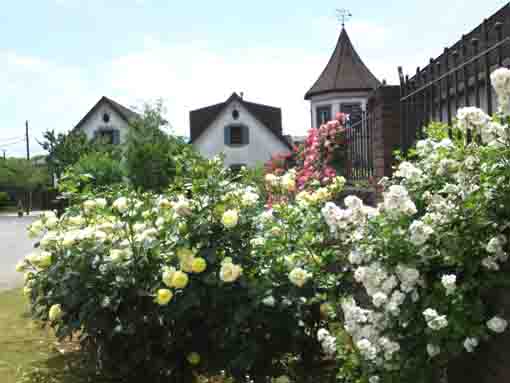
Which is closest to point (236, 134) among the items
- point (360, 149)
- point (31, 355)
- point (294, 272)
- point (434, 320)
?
point (360, 149)

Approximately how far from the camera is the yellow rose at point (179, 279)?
124 inches

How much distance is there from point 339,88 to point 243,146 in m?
7.80

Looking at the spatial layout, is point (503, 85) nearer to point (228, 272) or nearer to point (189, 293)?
point (228, 272)

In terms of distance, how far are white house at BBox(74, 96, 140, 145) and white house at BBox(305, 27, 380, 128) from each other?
518 inches

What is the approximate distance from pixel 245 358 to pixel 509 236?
1.59 meters

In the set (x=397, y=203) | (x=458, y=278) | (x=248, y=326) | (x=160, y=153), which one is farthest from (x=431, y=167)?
(x=160, y=153)

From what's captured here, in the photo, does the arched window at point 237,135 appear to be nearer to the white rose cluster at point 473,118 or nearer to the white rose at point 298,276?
the white rose at point 298,276

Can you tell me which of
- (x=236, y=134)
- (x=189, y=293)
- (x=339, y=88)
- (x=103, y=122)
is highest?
(x=339, y=88)

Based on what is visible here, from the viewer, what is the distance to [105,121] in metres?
37.8

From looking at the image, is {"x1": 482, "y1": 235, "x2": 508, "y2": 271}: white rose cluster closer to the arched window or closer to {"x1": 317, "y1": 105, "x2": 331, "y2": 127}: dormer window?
{"x1": 317, "y1": 105, "x2": 331, "y2": 127}: dormer window

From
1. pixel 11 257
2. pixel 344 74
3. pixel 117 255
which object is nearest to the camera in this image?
pixel 117 255

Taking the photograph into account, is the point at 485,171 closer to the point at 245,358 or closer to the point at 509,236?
the point at 509,236

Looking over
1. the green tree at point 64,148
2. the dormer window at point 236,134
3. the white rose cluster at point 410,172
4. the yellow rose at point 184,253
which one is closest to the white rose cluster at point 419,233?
the white rose cluster at point 410,172

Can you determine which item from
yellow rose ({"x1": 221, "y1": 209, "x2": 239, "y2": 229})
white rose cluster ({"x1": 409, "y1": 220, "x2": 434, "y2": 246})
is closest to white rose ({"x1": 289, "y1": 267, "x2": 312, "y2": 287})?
yellow rose ({"x1": 221, "y1": 209, "x2": 239, "y2": 229})
